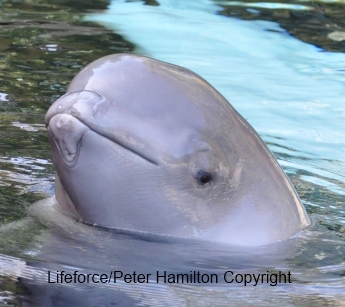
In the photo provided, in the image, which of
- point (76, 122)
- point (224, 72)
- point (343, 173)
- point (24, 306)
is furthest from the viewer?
point (224, 72)

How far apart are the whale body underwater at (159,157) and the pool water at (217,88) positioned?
14cm

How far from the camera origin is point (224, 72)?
8.61 metres

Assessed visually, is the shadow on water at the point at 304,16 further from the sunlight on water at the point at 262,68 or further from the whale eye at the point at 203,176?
the whale eye at the point at 203,176

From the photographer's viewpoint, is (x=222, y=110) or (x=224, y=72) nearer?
(x=222, y=110)

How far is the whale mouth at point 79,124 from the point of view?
3.49 metres

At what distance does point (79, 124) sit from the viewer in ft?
11.5

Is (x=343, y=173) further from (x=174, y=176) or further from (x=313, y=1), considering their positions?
(x=313, y=1)

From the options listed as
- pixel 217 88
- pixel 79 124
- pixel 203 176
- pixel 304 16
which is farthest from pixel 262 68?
pixel 79 124

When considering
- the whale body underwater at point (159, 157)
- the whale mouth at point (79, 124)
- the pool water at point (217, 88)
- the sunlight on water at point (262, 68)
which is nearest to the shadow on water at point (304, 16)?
the pool water at point (217, 88)

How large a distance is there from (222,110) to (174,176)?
40cm

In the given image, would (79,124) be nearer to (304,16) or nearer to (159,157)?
(159,157)

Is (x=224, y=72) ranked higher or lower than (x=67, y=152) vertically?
lower

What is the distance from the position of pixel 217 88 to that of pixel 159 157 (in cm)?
449

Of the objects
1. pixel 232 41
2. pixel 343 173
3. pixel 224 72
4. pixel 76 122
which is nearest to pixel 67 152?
pixel 76 122
